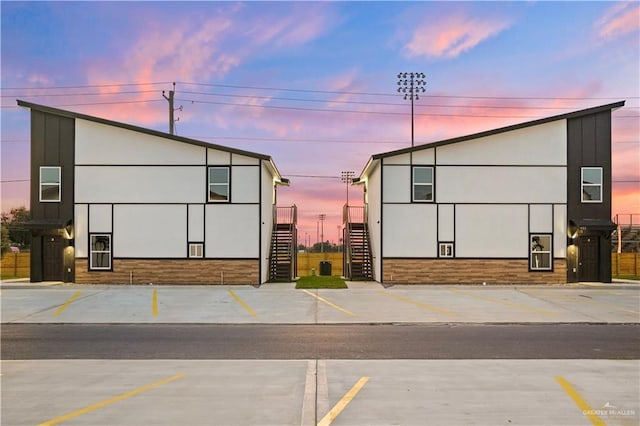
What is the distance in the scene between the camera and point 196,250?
71.4 feet

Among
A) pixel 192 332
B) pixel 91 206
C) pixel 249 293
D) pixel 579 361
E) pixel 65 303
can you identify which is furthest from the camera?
pixel 91 206

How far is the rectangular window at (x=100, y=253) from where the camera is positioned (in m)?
21.9

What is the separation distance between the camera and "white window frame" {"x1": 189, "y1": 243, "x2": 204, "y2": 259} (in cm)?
2172

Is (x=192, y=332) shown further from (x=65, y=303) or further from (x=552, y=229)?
(x=552, y=229)

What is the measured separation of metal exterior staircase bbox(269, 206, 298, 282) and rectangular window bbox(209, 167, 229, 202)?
14.0 ft

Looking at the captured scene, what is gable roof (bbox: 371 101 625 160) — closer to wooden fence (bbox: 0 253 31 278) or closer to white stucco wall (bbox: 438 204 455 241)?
white stucco wall (bbox: 438 204 455 241)

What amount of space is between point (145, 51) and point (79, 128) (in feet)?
14.9

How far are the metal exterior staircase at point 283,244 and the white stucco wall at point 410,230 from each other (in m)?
5.27

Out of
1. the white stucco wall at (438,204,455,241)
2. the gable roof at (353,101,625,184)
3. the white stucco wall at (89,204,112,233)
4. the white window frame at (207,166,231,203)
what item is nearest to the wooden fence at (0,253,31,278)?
the white stucco wall at (89,204,112,233)

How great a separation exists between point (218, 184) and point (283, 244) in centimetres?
528

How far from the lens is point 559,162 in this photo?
22500 mm

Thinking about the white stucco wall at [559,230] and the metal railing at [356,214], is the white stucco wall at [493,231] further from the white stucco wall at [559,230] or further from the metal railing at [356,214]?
the metal railing at [356,214]

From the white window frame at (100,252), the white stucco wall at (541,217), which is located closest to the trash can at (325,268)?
the white stucco wall at (541,217)

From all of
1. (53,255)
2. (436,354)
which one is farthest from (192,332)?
(53,255)
